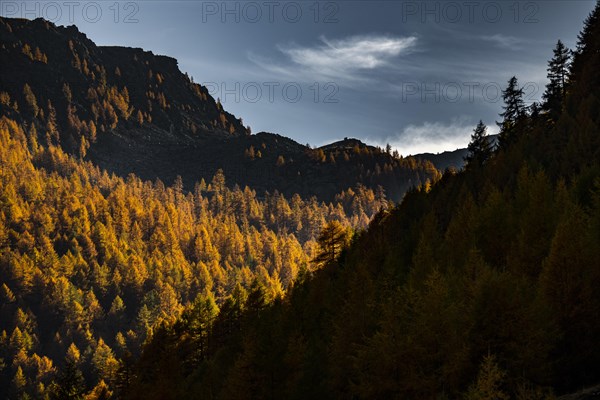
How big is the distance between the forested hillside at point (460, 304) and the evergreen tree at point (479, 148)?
174mm

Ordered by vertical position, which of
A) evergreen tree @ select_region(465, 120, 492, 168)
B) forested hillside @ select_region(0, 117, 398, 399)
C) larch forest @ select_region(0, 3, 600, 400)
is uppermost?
evergreen tree @ select_region(465, 120, 492, 168)

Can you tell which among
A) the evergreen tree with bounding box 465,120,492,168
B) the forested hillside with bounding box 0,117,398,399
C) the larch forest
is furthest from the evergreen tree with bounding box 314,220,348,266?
the forested hillside with bounding box 0,117,398,399

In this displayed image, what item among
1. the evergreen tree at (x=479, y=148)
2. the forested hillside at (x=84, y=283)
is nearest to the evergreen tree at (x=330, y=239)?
the evergreen tree at (x=479, y=148)

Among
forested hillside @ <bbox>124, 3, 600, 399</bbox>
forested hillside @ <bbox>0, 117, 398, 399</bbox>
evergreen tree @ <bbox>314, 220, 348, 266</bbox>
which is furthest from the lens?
forested hillside @ <bbox>0, 117, 398, 399</bbox>

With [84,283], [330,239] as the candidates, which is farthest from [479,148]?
[84,283]

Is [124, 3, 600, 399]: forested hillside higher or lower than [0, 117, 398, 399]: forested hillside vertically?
higher

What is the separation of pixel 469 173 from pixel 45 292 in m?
137

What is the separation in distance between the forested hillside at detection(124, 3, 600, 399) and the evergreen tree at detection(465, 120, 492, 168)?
0.57 ft

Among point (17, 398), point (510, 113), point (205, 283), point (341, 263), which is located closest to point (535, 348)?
point (341, 263)

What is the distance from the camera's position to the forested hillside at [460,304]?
22875 millimetres

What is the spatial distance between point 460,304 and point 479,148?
168ft

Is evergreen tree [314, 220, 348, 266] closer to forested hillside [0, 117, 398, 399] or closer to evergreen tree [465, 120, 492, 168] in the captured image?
evergreen tree [465, 120, 492, 168]

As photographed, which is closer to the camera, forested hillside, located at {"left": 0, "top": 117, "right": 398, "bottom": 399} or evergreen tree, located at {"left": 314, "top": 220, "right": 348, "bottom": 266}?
evergreen tree, located at {"left": 314, "top": 220, "right": 348, "bottom": 266}

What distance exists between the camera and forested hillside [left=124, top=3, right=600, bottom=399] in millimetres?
22875
